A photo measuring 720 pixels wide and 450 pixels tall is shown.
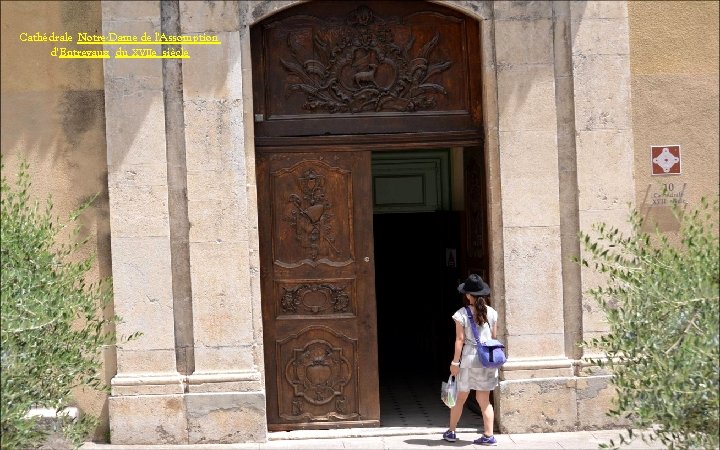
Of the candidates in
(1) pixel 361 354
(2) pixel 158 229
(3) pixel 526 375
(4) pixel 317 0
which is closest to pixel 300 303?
(1) pixel 361 354

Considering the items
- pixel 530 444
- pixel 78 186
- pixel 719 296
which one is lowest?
pixel 530 444

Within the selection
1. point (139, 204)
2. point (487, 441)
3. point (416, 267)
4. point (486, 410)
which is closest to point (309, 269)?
point (139, 204)

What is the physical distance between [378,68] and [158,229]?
7.83 ft

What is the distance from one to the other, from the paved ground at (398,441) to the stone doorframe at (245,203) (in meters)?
0.13

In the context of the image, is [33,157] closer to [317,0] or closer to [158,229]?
[158,229]

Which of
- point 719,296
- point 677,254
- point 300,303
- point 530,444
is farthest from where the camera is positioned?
point 300,303

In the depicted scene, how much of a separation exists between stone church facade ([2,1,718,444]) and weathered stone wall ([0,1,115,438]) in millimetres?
19

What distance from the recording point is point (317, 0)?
32.3 feet

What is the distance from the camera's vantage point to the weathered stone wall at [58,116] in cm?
945

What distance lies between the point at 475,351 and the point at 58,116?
400cm

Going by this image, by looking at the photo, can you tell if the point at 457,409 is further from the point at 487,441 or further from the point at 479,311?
the point at 479,311

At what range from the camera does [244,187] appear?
951 centimetres

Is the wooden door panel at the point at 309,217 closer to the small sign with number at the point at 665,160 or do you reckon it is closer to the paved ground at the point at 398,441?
the paved ground at the point at 398,441

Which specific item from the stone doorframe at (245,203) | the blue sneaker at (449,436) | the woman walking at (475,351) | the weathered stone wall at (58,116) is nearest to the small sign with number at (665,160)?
the stone doorframe at (245,203)
